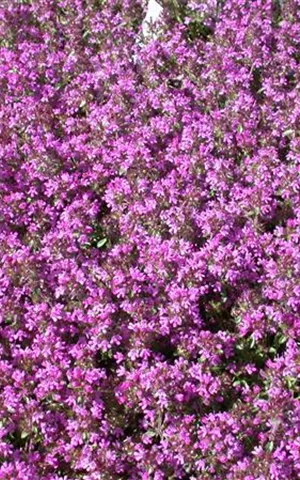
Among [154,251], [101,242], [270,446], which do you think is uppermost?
[101,242]

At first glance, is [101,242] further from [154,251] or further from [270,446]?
[270,446]

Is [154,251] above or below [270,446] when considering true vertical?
above

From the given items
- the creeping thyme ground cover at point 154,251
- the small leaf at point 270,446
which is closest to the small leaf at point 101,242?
the creeping thyme ground cover at point 154,251

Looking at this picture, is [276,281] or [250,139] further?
[250,139]

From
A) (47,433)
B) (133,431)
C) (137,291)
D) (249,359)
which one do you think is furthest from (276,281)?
(47,433)

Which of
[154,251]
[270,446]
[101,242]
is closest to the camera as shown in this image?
[270,446]

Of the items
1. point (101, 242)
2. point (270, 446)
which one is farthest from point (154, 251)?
point (270, 446)

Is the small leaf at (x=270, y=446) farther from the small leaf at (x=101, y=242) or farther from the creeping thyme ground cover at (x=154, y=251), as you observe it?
the small leaf at (x=101, y=242)

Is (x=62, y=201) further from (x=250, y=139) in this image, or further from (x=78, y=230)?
(x=250, y=139)

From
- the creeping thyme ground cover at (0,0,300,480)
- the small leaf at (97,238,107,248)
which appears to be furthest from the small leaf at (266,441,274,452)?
the small leaf at (97,238,107,248)
